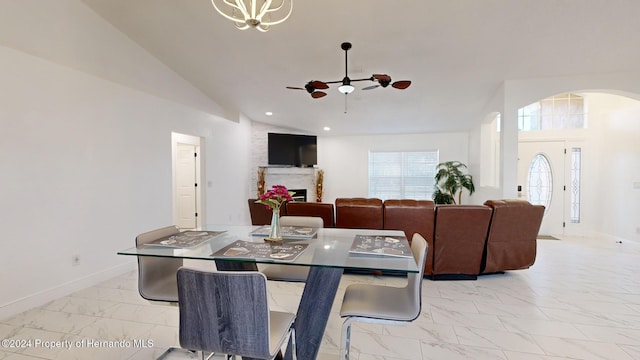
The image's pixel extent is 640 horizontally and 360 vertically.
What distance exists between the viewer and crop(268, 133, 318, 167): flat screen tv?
7217 millimetres

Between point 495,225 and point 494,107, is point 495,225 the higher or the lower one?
the lower one

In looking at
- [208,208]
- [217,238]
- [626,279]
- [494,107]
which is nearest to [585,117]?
[494,107]

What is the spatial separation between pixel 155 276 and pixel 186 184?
166 inches

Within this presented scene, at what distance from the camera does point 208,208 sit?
5.73 metres

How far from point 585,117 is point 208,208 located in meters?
7.79

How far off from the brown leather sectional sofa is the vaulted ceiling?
81.5 inches

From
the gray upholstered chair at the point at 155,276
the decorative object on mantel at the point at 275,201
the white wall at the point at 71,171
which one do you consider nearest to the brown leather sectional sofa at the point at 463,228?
the decorative object on mantel at the point at 275,201

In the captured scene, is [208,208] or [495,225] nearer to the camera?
[495,225]

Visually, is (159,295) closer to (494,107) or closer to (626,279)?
(626,279)

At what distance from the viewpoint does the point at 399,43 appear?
12.6 ft

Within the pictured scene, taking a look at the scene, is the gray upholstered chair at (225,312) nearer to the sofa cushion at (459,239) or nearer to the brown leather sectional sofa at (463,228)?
the brown leather sectional sofa at (463,228)

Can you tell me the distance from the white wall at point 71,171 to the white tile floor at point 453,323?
1.05 ft

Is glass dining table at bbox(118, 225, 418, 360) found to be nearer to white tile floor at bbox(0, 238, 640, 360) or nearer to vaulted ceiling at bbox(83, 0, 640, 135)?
white tile floor at bbox(0, 238, 640, 360)

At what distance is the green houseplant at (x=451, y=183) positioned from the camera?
271 inches
